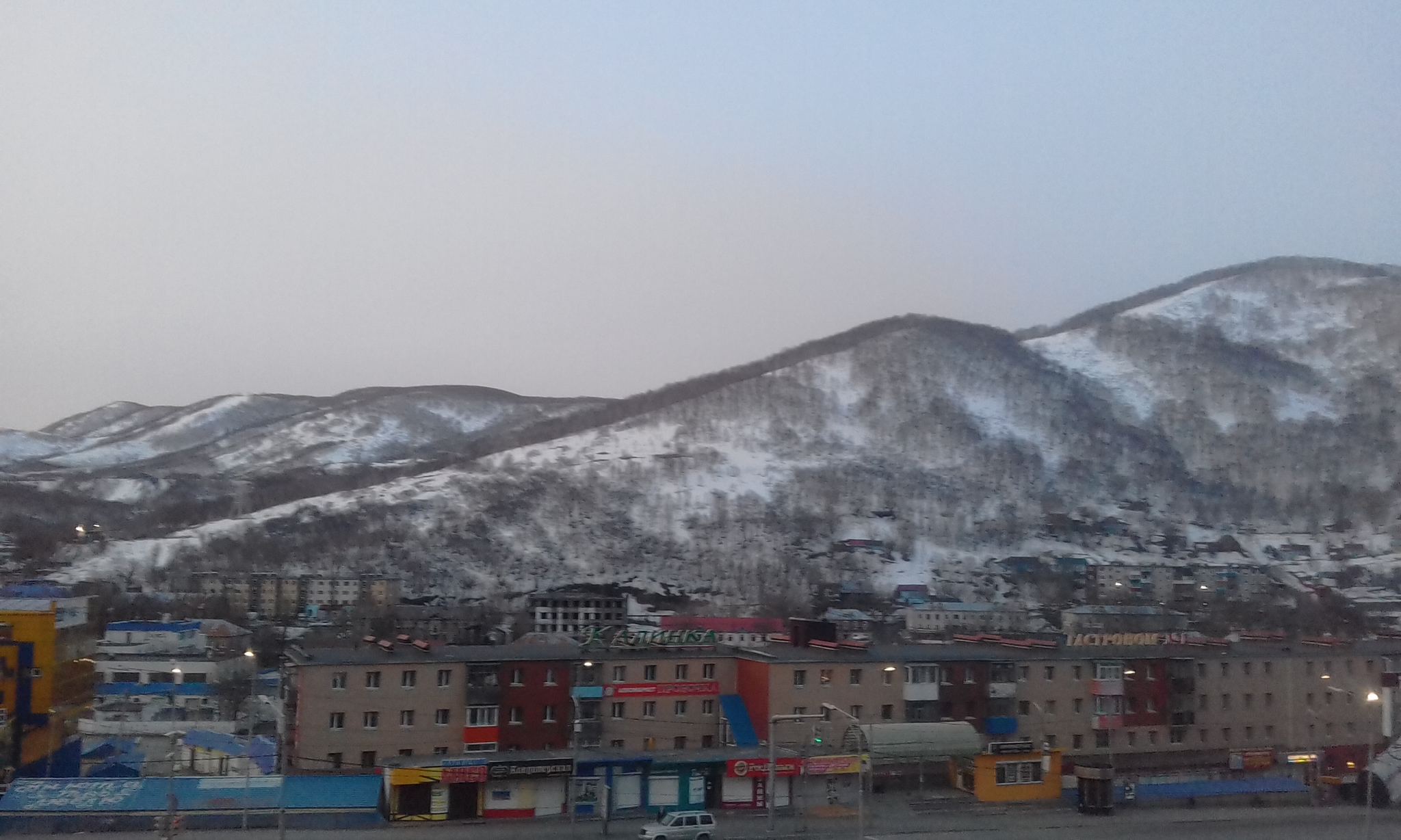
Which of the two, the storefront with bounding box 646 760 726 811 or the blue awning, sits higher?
the blue awning

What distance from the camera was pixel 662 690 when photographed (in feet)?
86.3

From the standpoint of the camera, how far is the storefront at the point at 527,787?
869 inches

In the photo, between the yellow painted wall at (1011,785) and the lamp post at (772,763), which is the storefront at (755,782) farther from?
the yellow painted wall at (1011,785)

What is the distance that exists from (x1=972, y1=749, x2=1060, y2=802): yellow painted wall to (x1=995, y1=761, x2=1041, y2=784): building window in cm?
6

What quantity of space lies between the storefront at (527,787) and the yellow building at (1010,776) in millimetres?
9702

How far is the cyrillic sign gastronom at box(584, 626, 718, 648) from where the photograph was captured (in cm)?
2741

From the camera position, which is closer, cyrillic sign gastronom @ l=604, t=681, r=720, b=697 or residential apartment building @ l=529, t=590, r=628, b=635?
cyrillic sign gastronom @ l=604, t=681, r=720, b=697

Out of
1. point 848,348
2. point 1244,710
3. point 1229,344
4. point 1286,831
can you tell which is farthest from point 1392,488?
point 1286,831

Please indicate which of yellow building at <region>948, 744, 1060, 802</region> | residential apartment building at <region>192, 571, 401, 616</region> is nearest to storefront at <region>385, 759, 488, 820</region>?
yellow building at <region>948, 744, 1060, 802</region>

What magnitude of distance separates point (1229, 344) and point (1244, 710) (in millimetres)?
180305

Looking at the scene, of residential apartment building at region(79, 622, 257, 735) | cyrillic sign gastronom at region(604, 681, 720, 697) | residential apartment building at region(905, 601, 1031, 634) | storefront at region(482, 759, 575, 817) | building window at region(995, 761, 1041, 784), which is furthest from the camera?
residential apartment building at region(905, 601, 1031, 634)

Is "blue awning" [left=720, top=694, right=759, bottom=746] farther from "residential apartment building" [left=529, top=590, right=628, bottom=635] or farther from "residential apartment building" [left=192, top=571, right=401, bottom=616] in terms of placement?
"residential apartment building" [left=192, top=571, right=401, bottom=616]

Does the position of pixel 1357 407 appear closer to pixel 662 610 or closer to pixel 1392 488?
pixel 1392 488

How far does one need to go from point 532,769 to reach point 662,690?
4.89 m
